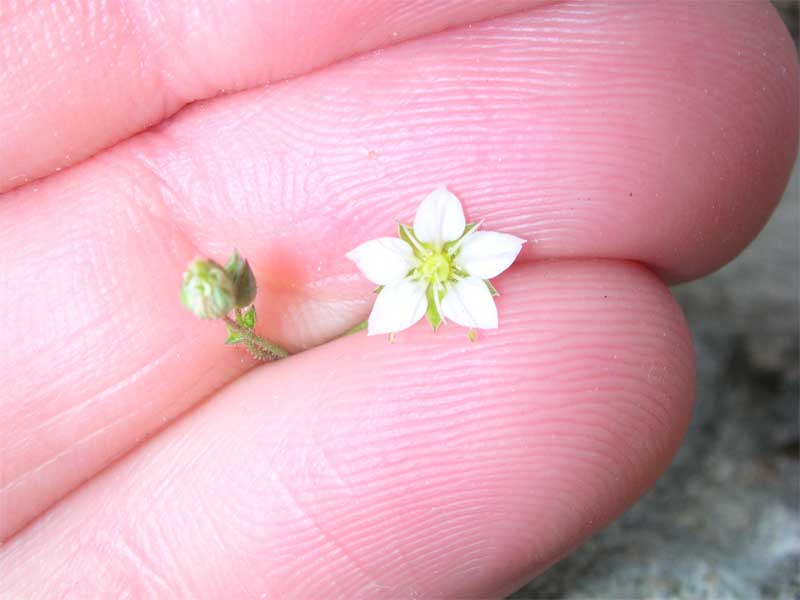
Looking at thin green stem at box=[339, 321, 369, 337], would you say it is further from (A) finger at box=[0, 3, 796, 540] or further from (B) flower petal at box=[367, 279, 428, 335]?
(B) flower petal at box=[367, 279, 428, 335]

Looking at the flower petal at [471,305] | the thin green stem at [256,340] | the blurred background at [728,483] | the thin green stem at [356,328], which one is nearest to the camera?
the flower petal at [471,305]

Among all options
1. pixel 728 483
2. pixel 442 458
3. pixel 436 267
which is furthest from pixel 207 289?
pixel 728 483

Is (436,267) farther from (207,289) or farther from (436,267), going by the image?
(207,289)

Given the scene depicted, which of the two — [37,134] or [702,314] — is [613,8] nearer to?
[37,134]

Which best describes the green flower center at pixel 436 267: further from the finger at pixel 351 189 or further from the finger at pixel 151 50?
the finger at pixel 151 50

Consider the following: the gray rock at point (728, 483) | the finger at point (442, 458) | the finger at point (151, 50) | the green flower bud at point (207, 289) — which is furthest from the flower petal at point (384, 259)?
the gray rock at point (728, 483)
